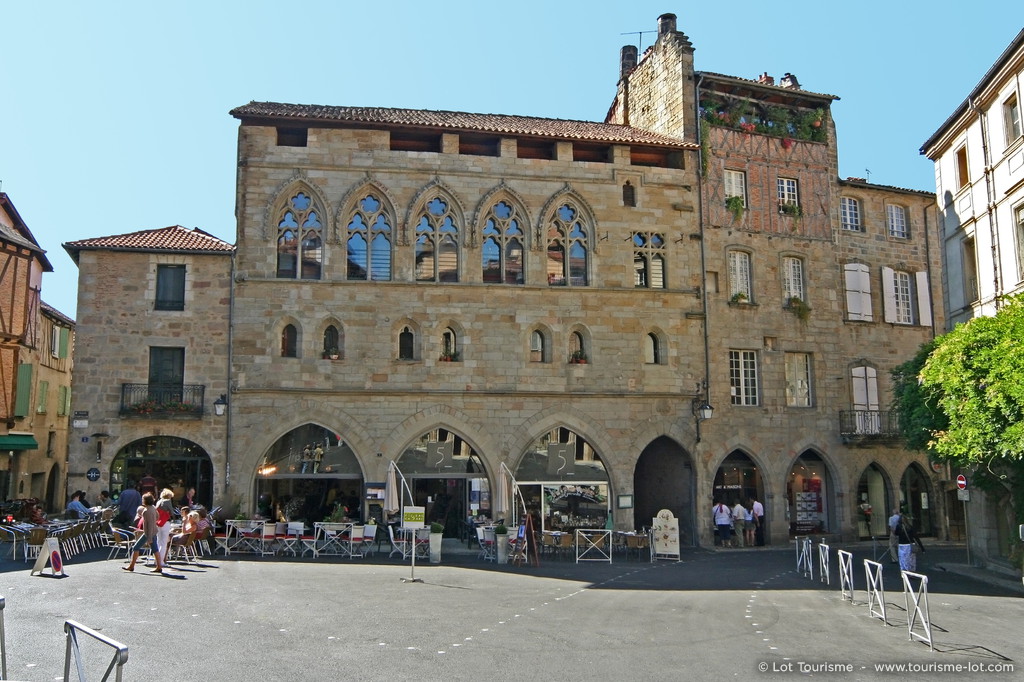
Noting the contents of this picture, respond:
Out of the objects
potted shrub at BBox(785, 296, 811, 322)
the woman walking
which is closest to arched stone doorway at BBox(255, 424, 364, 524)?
the woman walking

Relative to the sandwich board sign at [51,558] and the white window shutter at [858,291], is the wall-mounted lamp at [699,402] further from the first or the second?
the sandwich board sign at [51,558]

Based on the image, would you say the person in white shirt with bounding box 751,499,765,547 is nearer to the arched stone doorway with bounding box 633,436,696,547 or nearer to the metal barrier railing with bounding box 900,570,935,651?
the arched stone doorway with bounding box 633,436,696,547

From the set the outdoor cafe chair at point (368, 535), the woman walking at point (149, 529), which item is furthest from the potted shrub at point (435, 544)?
the woman walking at point (149, 529)

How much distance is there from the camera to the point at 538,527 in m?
24.3

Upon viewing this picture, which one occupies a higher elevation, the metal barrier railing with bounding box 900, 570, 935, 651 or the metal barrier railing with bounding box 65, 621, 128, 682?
the metal barrier railing with bounding box 65, 621, 128, 682

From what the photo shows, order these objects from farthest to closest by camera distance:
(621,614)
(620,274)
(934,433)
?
1. (620,274)
2. (934,433)
3. (621,614)

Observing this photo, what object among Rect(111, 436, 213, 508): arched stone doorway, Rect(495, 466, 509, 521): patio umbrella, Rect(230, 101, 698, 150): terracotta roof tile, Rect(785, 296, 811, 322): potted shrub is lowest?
Rect(495, 466, 509, 521): patio umbrella

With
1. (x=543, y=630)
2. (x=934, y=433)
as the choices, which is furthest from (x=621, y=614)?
(x=934, y=433)

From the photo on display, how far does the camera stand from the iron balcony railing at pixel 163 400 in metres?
23.0

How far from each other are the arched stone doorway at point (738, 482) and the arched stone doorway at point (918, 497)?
496 centimetres

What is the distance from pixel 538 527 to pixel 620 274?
733 cm

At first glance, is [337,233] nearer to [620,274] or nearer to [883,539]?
[620,274]

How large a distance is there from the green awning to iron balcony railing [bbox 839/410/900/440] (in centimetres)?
2433

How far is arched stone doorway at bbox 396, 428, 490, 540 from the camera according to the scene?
2405 cm
